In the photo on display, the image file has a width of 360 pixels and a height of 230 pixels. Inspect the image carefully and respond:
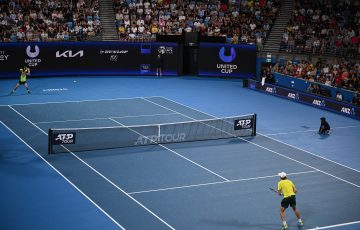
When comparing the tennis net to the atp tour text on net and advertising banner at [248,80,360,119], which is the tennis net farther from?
advertising banner at [248,80,360,119]

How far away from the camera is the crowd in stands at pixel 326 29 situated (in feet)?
146

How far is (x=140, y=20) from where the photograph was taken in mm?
49344

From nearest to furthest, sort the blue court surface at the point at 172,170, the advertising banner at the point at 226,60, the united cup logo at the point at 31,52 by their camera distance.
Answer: the blue court surface at the point at 172,170 < the united cup logo at the point at 31,52 < the advertising banner at the point at 226,60

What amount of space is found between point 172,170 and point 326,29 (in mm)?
26430

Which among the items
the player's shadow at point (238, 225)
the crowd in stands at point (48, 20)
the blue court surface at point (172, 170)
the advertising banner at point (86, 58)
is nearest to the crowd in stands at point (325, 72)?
the blue court surface at point (172, 170)

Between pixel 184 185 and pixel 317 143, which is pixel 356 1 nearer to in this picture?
pixel 317 143

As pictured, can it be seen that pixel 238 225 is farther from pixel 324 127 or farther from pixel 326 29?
pixel 326 29

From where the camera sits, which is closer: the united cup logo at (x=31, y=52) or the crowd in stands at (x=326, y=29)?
the crowd in stands at (x=326, y=29)

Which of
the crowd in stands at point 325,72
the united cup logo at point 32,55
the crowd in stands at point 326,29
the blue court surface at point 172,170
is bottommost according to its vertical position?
the blue court surface at point 172,170

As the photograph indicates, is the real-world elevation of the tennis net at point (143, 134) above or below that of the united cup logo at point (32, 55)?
below

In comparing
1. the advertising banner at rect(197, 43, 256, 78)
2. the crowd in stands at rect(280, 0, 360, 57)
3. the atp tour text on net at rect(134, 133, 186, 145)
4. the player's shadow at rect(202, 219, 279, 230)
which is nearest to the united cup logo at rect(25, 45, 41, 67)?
the advertising banner at rect(197, 43, 256, 78)

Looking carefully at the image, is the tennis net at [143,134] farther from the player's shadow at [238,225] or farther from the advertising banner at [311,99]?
the player's shadow at [238,225]

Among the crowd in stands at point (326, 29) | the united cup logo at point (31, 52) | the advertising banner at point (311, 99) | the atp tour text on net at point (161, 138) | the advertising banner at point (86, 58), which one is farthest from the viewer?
the united cup logo at point (31, 52)

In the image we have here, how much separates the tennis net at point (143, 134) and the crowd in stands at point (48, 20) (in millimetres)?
19797
